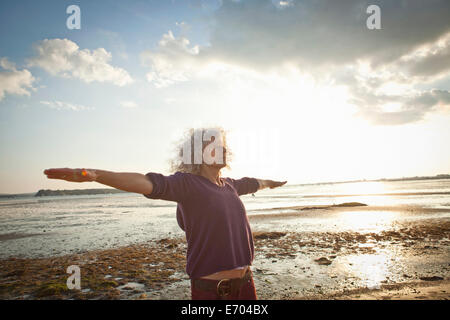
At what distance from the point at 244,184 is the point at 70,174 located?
2125mm

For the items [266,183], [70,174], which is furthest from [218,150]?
[70,174]

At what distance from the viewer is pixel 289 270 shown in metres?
8.85

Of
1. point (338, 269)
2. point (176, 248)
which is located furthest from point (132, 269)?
point (338, 269)

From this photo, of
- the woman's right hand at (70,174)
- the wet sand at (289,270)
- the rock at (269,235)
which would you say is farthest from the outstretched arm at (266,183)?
the rock at (269,235)

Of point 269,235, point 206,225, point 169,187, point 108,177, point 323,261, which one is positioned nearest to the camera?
point 108,177

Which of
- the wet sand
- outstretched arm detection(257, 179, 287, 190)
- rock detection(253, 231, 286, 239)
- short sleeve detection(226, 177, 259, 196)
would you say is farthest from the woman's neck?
rock detection(253, 231, 286, 239)

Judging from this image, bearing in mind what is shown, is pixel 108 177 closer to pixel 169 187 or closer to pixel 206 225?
pixel 169 187

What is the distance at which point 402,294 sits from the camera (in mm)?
6363

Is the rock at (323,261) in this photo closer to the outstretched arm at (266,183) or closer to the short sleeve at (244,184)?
the outstretched arm at (266,183)

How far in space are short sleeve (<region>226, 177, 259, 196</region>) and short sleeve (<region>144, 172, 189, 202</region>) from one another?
985 mm

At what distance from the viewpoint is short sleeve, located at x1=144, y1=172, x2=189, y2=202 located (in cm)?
220

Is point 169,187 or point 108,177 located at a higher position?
point 108,177

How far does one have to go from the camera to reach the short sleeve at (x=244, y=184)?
10.9ft
